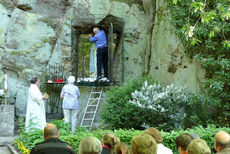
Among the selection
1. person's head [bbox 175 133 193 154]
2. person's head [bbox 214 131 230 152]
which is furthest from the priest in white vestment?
person's head [bbox 214 131 230 152]

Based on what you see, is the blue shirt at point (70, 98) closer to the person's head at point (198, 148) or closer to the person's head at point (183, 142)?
the person's head at point (183, 142)

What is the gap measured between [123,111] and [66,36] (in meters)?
4.94

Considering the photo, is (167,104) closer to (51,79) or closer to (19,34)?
(51,79)

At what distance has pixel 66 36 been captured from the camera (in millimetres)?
13906

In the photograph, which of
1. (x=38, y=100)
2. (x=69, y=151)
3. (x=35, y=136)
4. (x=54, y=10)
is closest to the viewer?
(x=69, y=151)

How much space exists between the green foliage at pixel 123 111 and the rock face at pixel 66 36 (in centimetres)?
237

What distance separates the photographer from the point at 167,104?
9852mm

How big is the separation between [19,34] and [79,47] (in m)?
2.38

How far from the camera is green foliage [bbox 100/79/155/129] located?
33.6 feet

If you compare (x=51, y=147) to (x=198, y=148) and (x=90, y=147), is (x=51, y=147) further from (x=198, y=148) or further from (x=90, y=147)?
(x=198, y=148)

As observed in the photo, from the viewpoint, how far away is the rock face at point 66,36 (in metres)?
13.5

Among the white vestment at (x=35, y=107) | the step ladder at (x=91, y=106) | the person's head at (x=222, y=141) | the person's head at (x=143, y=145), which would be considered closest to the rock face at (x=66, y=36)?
the step ladder at (x=91, y=106)

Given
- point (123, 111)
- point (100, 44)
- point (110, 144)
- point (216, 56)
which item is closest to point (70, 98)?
point (123, 111)

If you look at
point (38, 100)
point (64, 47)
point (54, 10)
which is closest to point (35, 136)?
point (38, 100)
